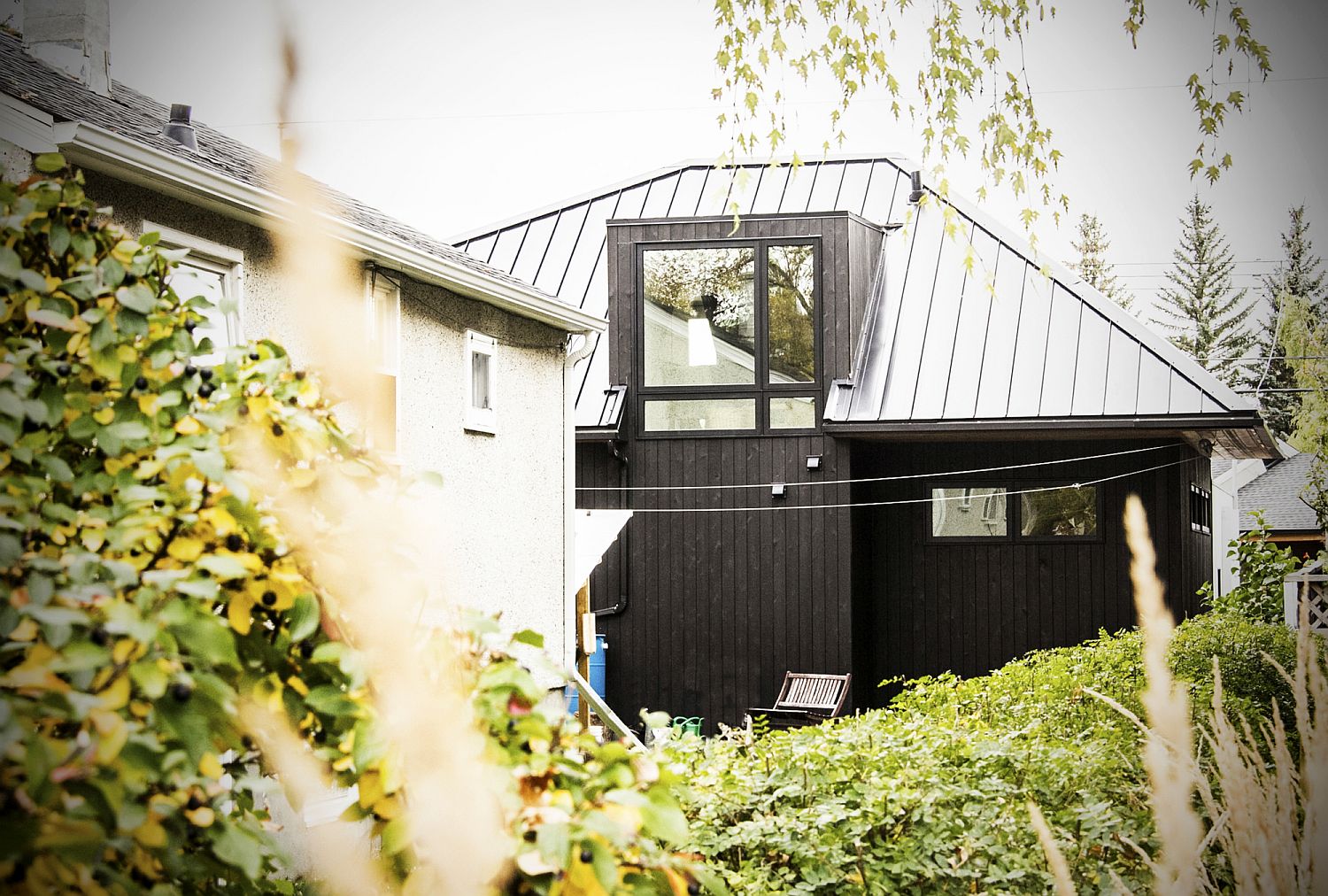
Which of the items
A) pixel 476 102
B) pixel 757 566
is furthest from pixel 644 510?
pixel 476 102

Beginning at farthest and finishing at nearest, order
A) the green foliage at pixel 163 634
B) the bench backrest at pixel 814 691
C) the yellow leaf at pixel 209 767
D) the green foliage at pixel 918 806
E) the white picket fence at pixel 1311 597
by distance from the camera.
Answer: the bench backrest at pixel 814 691
the white picket fence at pixel 1311 597
the green foliage at pixel 918 806
the yellow leaf at pixel 209 767
the green foliage at pixel 163 634

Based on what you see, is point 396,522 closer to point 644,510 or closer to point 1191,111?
point 1191,111

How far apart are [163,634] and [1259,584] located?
10738 mm

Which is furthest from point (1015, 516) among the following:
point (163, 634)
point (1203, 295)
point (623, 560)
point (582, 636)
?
point (1203, 295)

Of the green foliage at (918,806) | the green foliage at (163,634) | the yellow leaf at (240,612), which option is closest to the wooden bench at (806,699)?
the green foliage at (918,806)

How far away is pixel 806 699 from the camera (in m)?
12.0

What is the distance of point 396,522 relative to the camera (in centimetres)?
186

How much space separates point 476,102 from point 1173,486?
1144cm

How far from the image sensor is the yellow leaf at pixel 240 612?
5.66ft

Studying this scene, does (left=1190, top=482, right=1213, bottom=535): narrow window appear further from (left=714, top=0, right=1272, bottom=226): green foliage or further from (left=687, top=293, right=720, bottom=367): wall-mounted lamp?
(left=714, top=0, right=1272, bottom=226): green foliage

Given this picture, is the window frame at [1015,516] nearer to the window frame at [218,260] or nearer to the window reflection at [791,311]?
the window reflection at [791,311]

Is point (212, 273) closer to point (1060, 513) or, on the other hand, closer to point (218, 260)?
point (218, 260)

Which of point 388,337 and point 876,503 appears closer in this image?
point 388,337

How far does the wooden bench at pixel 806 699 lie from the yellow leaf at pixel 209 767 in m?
10.1
